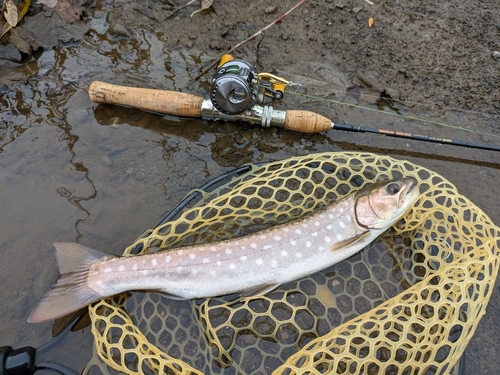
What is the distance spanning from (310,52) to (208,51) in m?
1.32

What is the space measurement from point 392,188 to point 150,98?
2545mm

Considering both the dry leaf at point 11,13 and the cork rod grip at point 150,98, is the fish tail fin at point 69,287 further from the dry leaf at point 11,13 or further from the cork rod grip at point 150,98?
the dry leaf at point 11,13

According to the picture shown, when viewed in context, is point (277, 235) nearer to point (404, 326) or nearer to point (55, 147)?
point (404, 326)

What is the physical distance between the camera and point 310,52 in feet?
15.2

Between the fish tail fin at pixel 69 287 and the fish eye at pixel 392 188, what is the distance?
223 centimetres

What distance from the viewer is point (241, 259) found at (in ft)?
8.95

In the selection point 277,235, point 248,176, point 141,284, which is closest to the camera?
point 141,284

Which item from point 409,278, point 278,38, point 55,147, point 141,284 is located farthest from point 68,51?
point 409,278

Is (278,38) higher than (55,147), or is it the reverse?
(278,38)

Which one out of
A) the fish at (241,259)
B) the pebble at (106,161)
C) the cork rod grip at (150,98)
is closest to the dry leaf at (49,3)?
the cork rod grip at (150,98)

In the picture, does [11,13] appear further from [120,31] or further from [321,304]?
[321,304]

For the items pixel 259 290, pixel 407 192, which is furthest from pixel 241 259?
pixel 407 192

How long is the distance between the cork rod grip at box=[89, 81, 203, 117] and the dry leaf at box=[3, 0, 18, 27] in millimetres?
1930

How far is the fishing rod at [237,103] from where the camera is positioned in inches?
132
